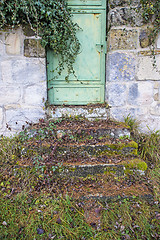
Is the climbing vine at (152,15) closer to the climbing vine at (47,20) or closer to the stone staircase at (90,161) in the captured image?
the climbing vine at (47,20)

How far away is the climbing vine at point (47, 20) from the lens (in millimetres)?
2475

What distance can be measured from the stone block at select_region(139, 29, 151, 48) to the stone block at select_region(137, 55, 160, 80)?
20 centimetres

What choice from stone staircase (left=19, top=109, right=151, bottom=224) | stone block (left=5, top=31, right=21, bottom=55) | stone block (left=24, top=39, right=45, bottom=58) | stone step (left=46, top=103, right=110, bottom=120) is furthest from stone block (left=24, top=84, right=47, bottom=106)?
stone block (left=5, top=31, right=21, bottom=55)

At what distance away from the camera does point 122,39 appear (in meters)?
2.89

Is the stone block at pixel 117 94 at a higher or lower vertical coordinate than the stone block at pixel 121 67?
lower

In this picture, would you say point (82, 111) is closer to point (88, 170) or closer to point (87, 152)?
point (87, 152)

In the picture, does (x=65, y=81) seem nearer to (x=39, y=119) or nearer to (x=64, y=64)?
(x=64, y=64)

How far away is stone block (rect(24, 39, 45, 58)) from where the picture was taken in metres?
2.80

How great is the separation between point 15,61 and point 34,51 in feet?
1.09

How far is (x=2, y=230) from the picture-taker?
1738 mm

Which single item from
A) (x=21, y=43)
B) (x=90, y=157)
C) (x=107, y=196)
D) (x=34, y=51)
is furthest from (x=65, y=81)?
(x=107, y=196)

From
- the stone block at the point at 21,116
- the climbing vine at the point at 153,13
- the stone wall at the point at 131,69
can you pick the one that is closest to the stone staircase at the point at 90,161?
the stone block at the point at 21,116

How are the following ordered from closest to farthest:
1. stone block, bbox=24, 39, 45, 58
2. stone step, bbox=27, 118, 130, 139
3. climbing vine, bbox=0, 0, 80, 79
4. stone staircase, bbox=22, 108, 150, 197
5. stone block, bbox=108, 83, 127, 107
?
stone staircase, bbox=22, 108, 150, 197
climbing vine, bbox=0, 0, 80, 79
stone step, bbox=27, 118, 130, 139
stone block, bbox=24, 39, 45, 58
stone block, bbox=108, 83, 127, 107

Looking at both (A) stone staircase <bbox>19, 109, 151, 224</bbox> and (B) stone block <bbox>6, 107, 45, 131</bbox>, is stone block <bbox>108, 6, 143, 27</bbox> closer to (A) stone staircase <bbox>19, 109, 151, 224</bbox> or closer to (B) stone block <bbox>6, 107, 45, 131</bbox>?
(A) stone staircase <bbox>19, 109, 151, 224</bbox>
